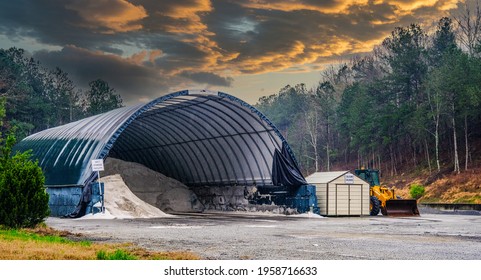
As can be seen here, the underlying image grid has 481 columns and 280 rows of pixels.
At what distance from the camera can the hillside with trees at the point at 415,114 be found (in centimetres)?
5694

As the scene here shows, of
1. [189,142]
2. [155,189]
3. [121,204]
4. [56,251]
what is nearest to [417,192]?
[189,142]

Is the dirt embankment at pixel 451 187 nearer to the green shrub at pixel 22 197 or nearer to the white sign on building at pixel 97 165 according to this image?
the white sign on building at pixel 97 165

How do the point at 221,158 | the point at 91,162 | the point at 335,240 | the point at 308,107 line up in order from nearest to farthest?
the point at 335,240
the point at 91,162
the point at 221,158
the point at 308,107

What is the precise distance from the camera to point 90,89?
9069 centimetres

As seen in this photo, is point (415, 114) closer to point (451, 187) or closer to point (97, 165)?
point (451, 187)

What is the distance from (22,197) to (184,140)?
72.9 ft

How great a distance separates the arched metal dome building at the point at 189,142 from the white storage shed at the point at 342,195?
1.58 m

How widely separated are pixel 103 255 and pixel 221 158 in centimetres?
2758

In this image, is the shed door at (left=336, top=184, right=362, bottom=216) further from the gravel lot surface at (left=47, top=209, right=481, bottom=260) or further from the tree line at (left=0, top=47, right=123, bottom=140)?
the tree line at (left=0, top=47, right=123, bottom=140)

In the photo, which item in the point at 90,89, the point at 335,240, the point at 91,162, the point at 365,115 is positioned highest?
the point at 90,89

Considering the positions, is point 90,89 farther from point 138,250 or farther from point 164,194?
point 138,250

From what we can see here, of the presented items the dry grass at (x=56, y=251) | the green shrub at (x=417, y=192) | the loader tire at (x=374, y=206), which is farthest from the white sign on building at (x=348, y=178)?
the dry grass at (x=56, y=251)

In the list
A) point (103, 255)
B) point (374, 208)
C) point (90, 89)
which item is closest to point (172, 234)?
point (103, 255)

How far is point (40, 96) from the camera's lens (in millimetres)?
91375
